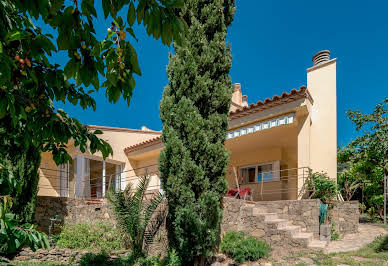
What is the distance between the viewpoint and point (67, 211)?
1298 centimetres

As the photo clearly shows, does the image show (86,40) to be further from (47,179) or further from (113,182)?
(47,179)

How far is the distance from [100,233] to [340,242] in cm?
906

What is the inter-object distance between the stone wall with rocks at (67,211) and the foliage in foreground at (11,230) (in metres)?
9.66

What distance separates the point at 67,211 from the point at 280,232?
937 centimetres

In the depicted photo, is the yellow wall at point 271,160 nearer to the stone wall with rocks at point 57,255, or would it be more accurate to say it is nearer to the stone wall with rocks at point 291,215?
the stone wall with rocks at point 291,215

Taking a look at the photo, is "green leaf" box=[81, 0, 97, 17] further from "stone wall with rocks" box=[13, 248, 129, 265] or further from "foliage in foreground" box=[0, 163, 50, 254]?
"stone wall with rocks" box=[13, 248, 129, 265]

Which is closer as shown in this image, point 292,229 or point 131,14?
point 131,14

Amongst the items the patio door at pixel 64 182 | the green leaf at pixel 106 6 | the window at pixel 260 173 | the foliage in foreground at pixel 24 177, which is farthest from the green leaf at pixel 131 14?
the patio door at pixel 64 182

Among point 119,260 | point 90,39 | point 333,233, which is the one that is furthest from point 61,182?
point 90,39

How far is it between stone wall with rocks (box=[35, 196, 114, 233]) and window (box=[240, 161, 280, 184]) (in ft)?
26.2

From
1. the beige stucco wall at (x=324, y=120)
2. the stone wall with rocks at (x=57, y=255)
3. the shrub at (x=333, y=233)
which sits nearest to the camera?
the stone wall with rocks at (x=57, y=255)

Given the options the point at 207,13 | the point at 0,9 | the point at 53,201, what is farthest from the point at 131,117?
the point at 0,9

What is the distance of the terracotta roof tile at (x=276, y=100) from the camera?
37.8 ft

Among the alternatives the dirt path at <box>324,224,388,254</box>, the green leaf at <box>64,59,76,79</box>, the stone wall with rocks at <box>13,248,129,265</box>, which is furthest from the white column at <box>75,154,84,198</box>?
the green leaf at <box>64,59,76,79</box>
